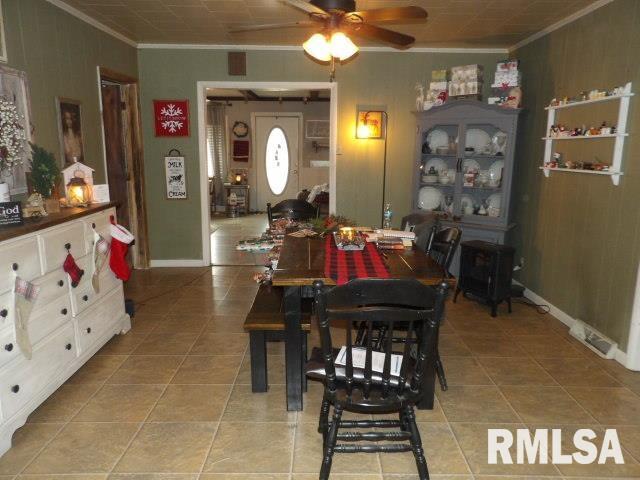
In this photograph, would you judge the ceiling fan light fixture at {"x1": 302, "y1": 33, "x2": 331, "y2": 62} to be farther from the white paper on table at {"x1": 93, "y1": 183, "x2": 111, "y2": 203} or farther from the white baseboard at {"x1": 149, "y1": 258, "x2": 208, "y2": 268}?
the white baseboard at {"x1": 149, "y1": 258, "x2": 208, "y2": 268}

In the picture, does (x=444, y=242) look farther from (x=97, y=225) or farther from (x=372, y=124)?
(x=372, y=124)

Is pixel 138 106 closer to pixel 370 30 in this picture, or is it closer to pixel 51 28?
pixel 51 28

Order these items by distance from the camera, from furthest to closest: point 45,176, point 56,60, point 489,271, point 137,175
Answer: point 137,175 → point 489,271 → point 56,60 → point 45,176

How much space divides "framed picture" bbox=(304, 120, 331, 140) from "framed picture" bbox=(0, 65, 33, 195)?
727cm

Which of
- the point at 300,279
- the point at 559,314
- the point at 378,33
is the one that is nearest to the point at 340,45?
the point at 378,33

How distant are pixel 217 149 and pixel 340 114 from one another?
548cm

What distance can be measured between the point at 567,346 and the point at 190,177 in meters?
4.11

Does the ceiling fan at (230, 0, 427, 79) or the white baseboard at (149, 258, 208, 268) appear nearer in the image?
the ceiling fan at (230, 0, 427, 79)

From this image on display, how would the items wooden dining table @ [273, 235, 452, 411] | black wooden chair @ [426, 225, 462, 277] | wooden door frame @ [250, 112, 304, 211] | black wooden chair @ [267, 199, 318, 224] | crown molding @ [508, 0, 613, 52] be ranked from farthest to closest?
wooden door frame @ [250, 112, 304, 211], black wooden chair @ [267, 199, 318, 224], crown molding @ [508, 0, 613, 52], black wooden chair @ [426, 225, 462, 277], wooden dining table @ [273, 235, 452, 411]

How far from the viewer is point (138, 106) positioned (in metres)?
4.98

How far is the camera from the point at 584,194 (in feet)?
11.5

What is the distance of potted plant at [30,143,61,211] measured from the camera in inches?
106

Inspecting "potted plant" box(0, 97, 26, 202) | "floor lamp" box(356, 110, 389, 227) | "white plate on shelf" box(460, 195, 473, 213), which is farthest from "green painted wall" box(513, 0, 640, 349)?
"potted plant" box(0, 97, 26, 202)

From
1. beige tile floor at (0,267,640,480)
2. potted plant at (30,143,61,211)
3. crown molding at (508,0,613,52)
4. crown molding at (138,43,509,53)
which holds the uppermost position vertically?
crown molding at (138,43,509,53)
